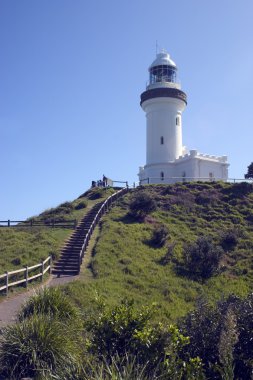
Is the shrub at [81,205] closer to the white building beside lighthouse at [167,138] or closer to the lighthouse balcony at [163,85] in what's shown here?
the white building beside lighthouse at [167,138]

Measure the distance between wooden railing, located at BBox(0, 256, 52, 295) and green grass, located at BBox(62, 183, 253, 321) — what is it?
2.08 m

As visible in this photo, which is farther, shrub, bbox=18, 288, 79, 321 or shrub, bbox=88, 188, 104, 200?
shrub, bbox=88, 188, 104, 200

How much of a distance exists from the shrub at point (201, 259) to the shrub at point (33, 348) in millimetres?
15195

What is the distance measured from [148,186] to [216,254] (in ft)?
63.6

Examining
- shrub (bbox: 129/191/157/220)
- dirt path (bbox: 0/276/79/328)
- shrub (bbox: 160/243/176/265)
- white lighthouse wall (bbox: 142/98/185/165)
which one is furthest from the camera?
white lighthouse wall (bbox: 142/98/185/165)

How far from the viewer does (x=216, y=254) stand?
1033 inches

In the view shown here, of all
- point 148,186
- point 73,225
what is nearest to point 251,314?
point 73,225

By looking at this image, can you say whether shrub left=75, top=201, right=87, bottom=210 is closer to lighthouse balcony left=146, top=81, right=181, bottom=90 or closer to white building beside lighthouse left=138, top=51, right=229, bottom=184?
white building beside lighthouse left=138, top=51, right=229, bottom=184

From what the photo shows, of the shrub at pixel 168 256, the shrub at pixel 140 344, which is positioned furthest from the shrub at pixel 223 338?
the shrub at pixel 168 256

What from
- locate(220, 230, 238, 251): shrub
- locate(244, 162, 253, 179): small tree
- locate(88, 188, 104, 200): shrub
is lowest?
locate(220, 230, 238, 251): shrub

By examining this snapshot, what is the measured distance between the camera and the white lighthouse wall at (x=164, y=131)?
2051 inches

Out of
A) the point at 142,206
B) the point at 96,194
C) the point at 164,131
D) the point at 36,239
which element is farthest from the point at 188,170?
the point at 36,239

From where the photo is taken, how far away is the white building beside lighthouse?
50125 mm

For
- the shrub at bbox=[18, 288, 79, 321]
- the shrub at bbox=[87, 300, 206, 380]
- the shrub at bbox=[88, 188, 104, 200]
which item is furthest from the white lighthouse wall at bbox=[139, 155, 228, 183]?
the shrub at bbox=[87, 300, 206, 380]
